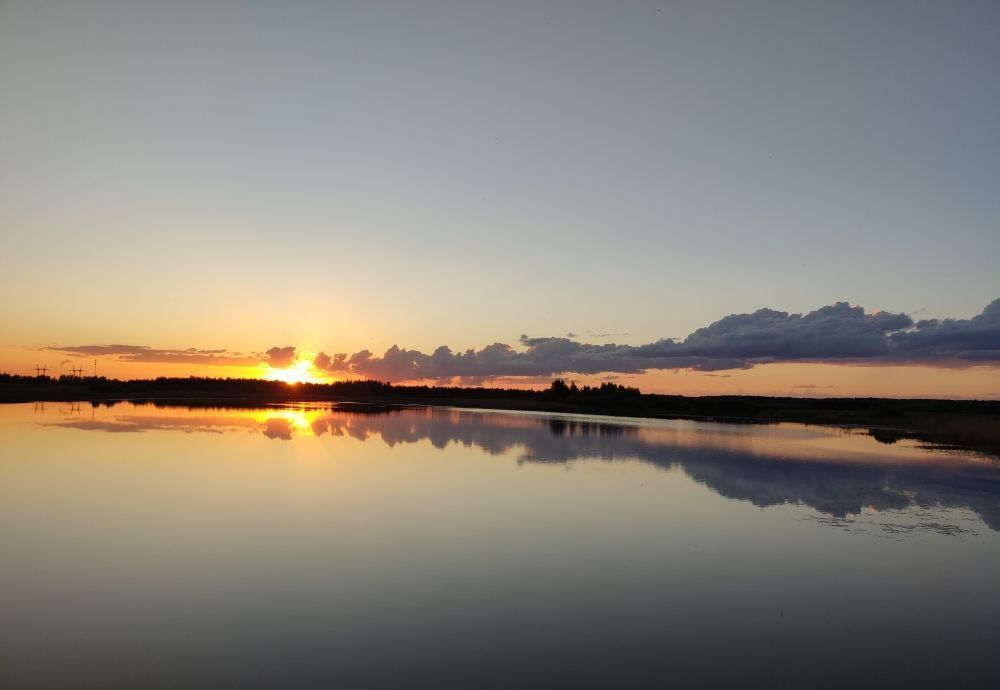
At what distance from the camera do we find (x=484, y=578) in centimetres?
1203

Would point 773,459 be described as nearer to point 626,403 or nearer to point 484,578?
point 484,578

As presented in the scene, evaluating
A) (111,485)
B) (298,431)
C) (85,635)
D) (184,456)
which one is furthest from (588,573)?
(298,431)

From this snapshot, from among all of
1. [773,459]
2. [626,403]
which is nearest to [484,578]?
[773,459]

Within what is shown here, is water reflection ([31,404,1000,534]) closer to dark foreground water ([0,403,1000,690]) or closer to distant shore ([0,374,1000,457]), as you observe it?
dark foreground water ([0,403,1000,690])

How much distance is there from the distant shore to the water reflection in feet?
33.4

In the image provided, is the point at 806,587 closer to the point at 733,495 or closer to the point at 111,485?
the point at 733,495

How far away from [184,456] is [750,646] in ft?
83.6

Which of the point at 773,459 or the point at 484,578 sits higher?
the point at 484,578

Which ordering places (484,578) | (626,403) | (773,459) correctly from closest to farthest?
(484,578)
(773,459)
(626,403)

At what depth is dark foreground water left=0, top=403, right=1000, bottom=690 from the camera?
27.7 feet

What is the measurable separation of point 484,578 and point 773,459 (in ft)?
82.1

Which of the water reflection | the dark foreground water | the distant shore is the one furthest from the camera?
the distant shore

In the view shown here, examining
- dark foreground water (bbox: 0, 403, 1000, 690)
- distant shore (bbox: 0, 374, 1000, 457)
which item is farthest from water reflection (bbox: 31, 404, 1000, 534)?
distant shore (bbox: 0, 374, 1000, 457)

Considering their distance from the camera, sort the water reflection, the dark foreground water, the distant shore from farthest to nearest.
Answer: the distant shore, the water reflection, the dark foreground water
